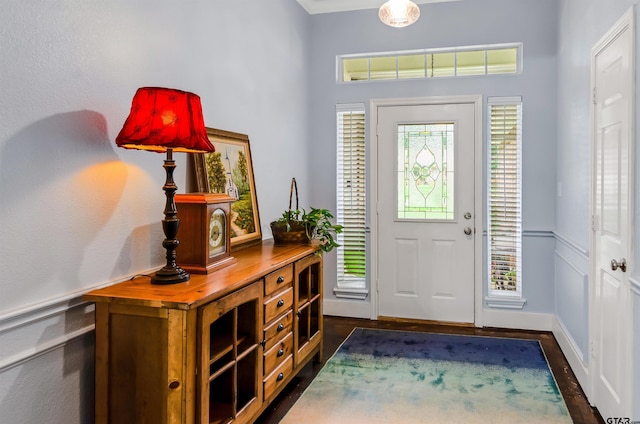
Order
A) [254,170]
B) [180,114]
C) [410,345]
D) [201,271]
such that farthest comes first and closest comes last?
[410,345], [254,170], [201,271], [180,114]

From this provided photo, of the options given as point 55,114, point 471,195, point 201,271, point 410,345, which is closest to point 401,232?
point 471,195

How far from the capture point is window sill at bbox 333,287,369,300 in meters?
4.48

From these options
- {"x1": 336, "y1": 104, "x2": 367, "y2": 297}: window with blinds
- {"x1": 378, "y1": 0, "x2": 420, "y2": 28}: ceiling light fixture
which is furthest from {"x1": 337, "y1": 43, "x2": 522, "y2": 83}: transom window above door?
{"x1": 378, "y1": 0, "x2": 420, "y2": 28}: ceiling light fixture

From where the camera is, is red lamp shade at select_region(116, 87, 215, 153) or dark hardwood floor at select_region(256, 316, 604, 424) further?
dark hardwood floor at select_region(256, 316, 604, 424)

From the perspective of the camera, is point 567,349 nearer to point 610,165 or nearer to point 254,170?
point 610,165

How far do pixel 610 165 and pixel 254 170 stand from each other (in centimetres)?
213

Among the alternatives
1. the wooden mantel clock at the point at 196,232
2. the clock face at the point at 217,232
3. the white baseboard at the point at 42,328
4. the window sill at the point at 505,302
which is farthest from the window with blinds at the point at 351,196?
the white baseboard at the point at 42,328

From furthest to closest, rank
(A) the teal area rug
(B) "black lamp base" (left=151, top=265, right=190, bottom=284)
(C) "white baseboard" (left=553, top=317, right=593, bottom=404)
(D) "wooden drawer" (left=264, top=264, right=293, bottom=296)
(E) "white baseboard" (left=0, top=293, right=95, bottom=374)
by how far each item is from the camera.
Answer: (C) "white baseboard" (left=553, top=317, right=593, bottom=404) → (A) the teal area rug → (D) "wooden drawer" (left=264, top=264, right=293, bottom=296) → (B) "black lamp base" (left=151, top=265, right=190, bottom=284) → (E) "white baseboard" (left=0, top=293, right=95, bottom=374)

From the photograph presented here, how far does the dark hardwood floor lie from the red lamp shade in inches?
61.1

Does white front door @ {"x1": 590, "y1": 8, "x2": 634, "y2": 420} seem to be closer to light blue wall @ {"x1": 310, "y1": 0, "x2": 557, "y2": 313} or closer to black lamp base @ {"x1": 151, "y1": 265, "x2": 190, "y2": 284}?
light blue wall @ {"x1": 310, "y1": 0, "x2": 557, "y2": 313}

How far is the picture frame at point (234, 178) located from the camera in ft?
8.76

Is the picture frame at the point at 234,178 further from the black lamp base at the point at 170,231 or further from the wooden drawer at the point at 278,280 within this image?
the black lamp base at the point at 170,231

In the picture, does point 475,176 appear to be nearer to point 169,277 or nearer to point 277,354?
point 277,354

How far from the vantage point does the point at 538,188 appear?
160 inches
